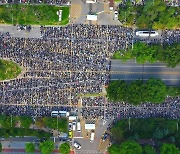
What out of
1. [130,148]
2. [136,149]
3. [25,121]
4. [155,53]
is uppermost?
[155,53]

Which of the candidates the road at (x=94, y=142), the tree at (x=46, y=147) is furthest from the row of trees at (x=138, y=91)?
the tree at (x=46, y=147)

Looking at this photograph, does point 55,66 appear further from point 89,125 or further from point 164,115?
point 164,115

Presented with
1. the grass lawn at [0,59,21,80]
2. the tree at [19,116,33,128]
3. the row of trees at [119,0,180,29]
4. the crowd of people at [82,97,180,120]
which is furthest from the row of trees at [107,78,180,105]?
the grass lawn at [0,59,21,80]

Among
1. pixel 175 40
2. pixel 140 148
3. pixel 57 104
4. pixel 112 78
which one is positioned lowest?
pixel 140 148

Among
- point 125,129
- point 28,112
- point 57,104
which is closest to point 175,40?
point 125,129

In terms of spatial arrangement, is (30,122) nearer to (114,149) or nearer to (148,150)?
(114,149)

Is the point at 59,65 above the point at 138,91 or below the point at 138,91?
above

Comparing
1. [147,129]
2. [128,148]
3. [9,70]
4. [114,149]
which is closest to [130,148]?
[128,148]
